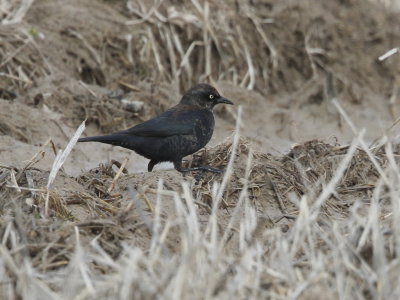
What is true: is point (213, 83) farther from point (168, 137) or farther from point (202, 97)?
point (168, 137)

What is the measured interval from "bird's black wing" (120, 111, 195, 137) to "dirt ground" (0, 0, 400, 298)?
268 millimetres

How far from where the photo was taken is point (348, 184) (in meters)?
7.09

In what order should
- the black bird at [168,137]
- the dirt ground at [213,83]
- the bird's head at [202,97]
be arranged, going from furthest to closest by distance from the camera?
the bird's head at [202,97], the black bird at [168,137], the dirt ground at [213,83]

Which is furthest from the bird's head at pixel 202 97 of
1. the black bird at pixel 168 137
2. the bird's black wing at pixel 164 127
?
the bird's black wing at pixel 164 127

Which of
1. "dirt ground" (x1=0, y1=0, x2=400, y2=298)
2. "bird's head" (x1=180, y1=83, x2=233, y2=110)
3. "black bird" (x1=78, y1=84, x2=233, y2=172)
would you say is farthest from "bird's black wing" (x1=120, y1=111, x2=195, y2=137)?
"bird's head" (x1=180, y1=83, x2=233, y2=110)

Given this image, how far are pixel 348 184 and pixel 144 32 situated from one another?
4.10 m

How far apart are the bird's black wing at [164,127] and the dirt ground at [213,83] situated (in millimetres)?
268

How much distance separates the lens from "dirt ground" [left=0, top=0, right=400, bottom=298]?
6.68 meters

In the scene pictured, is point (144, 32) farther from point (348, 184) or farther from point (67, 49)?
point (348, 184)

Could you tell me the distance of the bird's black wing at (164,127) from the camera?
25.3 ft

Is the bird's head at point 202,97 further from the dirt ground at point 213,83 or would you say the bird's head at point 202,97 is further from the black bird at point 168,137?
the dirt ground at point 213,83

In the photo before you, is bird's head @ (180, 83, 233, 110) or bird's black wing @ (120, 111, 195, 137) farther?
bird's head @ (180, 83, 233, 110)

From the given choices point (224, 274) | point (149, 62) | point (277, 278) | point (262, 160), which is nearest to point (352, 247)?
point (277, 278)

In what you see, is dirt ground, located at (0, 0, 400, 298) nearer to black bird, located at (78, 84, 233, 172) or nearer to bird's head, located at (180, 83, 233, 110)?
black bird, located at (78, 84, 233, 172)
